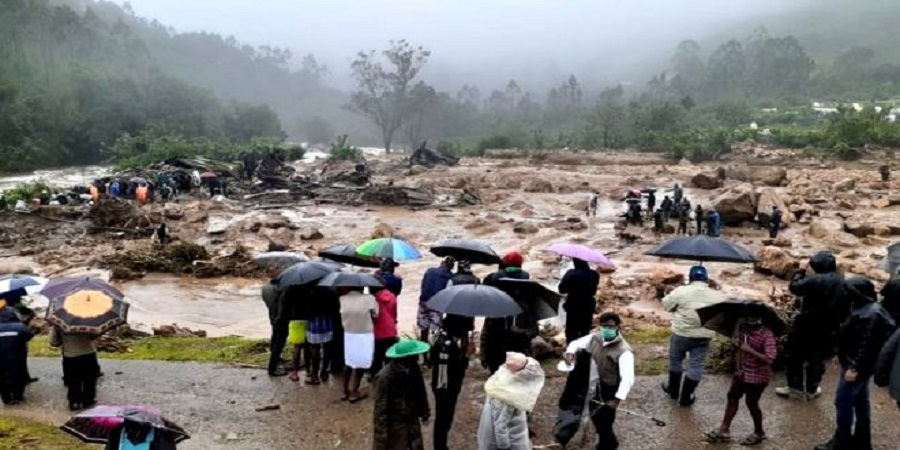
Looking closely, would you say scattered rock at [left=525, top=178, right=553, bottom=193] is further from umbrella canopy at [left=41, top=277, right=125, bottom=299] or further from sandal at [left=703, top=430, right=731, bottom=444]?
umbrella canopy at [left=41, top=277, right=125, bottom=299]

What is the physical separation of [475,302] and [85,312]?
12.9 ft

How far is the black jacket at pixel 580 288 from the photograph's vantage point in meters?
7.84

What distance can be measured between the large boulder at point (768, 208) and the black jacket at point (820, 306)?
1647 cm

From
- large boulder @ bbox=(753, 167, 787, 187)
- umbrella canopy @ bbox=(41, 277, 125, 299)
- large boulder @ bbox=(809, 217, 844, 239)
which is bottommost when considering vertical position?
large boulder @ bbox=(809, 217, 844, 239)

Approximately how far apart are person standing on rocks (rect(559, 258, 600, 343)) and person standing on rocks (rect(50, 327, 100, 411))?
514cm

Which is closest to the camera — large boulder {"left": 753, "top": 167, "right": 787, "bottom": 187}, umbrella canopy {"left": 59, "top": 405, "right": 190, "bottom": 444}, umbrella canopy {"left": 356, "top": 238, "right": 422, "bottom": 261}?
umbrella canopy {"left": 59, "top": 405, "right": 190, "bottom": 444}

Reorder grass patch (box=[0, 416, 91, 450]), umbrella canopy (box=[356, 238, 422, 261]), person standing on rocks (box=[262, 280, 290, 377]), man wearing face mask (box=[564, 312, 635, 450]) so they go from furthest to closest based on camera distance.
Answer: umbrella canopy (box=[356, 238, 422, 261]) < person standing on rocks (box=[262, 280, 290, 377]) < grass patch (box=[0, 416, 91, 450]) < man wearing face mask (box=[564, 312, 635, 450])

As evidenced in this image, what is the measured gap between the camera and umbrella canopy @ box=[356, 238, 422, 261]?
29.3ft

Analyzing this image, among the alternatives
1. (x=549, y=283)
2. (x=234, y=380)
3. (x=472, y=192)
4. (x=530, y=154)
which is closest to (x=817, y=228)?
(x=549, y=283)

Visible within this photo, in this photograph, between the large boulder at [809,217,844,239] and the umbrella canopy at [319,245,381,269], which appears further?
the large boulder at [809,217,844,239]

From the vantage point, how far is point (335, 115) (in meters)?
152

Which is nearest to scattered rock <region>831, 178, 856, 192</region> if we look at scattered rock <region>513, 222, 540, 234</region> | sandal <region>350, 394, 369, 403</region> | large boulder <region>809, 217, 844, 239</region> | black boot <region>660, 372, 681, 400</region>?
large boulder <region>809, 217, 844, 239</region>

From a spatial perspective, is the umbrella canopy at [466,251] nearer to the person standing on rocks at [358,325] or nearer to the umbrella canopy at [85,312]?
the person standing on rocks at [358,325]

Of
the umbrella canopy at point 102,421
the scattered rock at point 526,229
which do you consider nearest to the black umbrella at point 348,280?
the umbrella canopy at point 102,421
